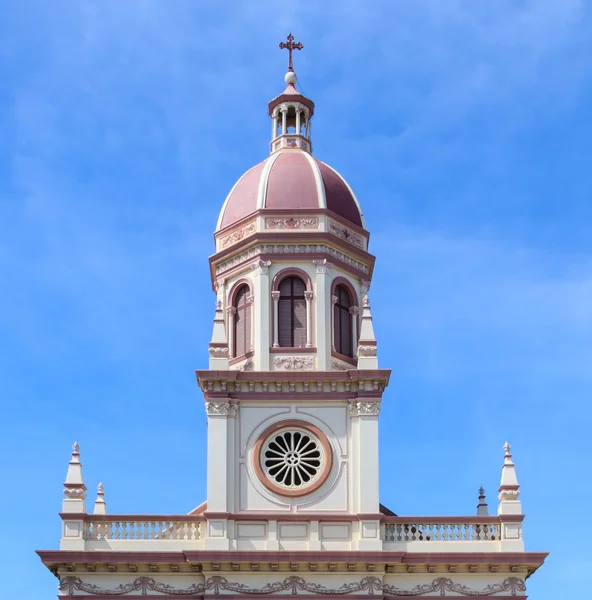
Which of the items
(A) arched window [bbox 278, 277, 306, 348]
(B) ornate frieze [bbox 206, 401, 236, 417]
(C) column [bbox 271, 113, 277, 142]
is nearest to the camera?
(B) ornate frieze [bbox 206, 401, 236, 417]

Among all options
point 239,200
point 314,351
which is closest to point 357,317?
point 314,351

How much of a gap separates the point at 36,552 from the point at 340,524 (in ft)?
26.2

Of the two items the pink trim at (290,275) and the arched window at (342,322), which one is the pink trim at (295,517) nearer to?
the arched window at (342,322)

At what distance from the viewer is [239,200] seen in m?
42.3

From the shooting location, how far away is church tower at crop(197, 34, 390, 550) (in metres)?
37.5

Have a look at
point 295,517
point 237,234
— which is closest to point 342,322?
point 237,234

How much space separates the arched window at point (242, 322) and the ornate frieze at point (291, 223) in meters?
1.96

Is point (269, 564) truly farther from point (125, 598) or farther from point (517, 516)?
point (517, 516)

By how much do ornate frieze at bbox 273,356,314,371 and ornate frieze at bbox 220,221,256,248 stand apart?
4.24 m

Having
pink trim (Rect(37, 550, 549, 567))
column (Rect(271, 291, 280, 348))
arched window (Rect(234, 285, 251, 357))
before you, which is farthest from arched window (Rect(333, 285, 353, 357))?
pink trim (Rect(37, 550, 549, 567))

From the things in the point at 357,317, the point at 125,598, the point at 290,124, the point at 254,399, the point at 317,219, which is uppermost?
the point at 290,124

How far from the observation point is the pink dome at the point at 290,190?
4144cm

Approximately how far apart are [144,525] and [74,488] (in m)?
2.13

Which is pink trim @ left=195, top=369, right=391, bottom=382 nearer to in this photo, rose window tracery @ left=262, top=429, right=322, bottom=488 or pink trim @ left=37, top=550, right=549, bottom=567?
rose window tracery @ left=262, top=429, right=322, bottom=488
